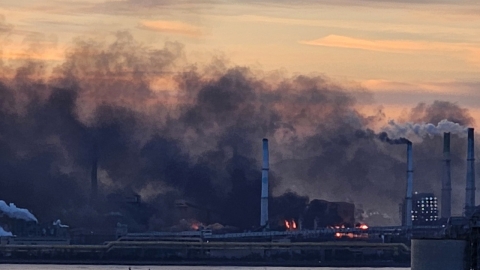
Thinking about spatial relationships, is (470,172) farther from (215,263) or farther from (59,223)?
(59,223)

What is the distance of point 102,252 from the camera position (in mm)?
159125

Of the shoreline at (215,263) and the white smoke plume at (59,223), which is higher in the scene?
the white smoke plume at (59,223)

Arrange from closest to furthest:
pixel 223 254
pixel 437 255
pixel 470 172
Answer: pixel 437 255
pixel 223 254
pixel 470 172

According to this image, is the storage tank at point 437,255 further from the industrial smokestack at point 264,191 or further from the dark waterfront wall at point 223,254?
the industrial smokestack at point 264,191

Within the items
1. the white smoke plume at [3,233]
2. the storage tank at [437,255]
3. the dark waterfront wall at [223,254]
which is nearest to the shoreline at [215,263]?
the dark waterfront wall at [223,254]

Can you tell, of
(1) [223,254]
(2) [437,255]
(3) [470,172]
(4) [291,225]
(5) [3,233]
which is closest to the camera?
(2) [437,255]

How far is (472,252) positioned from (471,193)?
138777 mm

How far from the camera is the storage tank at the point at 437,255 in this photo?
171ft

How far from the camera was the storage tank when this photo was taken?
171 feet

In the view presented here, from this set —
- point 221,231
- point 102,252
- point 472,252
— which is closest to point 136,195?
point 221,231

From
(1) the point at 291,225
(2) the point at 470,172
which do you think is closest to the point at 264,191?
(1) the point at 291,225

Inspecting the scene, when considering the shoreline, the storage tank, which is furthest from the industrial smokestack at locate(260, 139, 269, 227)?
the storage tank

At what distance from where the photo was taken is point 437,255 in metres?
52.1

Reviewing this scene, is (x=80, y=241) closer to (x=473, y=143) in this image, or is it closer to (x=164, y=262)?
(x=164, y=262)
